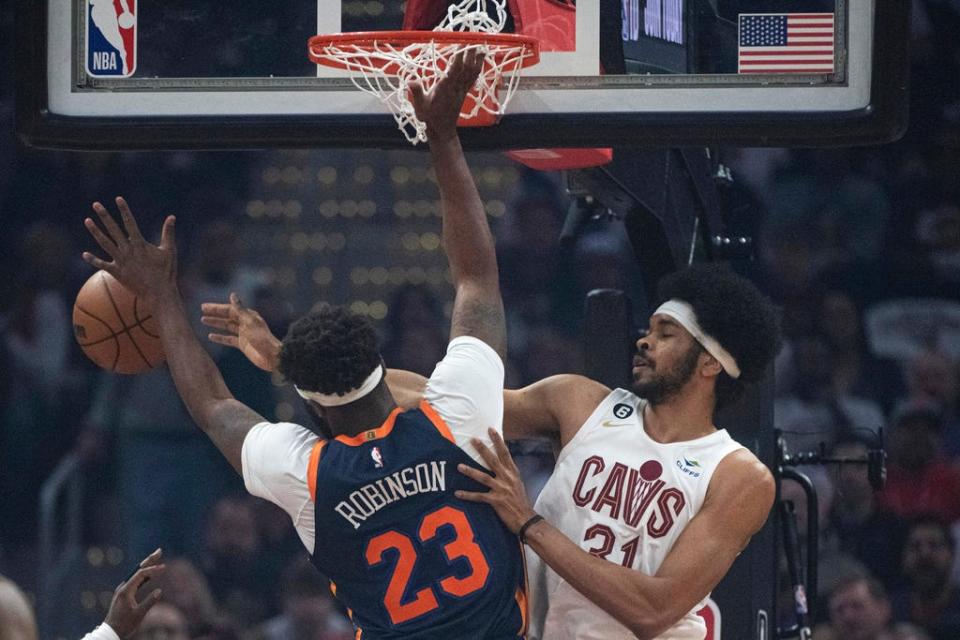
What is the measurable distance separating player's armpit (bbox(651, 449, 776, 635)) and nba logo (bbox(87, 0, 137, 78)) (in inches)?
74.5

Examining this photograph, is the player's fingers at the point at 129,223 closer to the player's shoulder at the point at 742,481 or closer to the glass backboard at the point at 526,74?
the glass backboard at the point at 526,74

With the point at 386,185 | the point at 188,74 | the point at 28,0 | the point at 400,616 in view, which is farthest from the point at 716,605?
the point at 386,185

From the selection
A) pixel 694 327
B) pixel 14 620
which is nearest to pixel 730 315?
pixel 694 327

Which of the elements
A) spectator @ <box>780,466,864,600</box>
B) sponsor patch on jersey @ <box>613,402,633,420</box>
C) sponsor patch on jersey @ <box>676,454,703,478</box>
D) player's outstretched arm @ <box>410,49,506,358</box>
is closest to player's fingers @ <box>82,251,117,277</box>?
player's outstretched arm @ <box>410,49,506,358</box>

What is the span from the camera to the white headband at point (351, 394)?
3875mm

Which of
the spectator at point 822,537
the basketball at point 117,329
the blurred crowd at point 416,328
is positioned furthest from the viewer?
the blurred crowd at point 416,328

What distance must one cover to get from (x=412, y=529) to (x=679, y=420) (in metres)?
0.83

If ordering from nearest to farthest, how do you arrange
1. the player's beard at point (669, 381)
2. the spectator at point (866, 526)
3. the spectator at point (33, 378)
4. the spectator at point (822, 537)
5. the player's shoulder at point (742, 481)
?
1. the player's shoulder at point (742, 481)
2. the player's beard at point (669, 381)
3. the spectator at point (822, 537)
4. the spectator at point (866, 526)
5. the spectator at point (33, 378)

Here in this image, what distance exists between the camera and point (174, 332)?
4203 mm

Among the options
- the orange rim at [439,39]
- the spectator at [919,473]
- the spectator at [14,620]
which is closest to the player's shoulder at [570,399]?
the orange rim at [439,39]

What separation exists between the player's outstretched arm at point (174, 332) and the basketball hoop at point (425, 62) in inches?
25.2

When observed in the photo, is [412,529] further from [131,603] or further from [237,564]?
[237,564]

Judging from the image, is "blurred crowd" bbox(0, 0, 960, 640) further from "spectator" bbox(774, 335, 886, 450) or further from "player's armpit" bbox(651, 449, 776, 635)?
"player's armpit" bbox(651, 449, 776, 635)

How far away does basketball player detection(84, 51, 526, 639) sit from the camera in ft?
12.7
